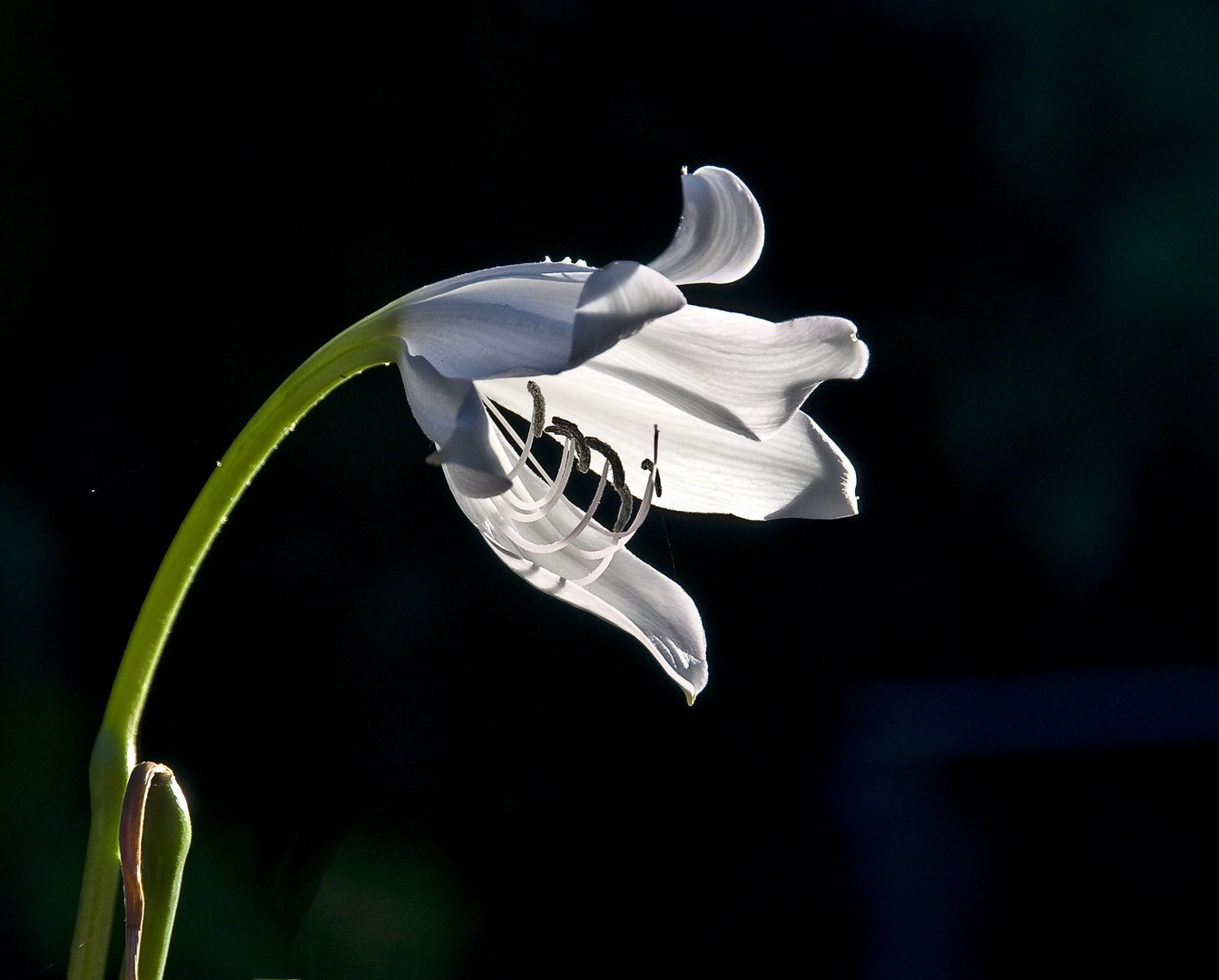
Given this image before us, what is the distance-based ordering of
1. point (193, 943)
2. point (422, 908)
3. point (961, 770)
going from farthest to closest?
point (961, 770)
point (422, 908)
point (193, 943)

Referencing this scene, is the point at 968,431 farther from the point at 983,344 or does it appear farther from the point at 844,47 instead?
the point at 844,47

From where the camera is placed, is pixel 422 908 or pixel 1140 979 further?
pixel 1140 979

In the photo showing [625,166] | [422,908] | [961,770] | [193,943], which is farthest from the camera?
[961,770]

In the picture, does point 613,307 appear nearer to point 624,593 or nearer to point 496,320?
point 496,320

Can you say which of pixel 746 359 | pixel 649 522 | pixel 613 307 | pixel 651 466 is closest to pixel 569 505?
pixel 651 466

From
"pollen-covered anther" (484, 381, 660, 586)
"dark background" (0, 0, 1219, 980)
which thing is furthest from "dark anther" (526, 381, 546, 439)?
"dark background" (0, 0, 1219, 980)

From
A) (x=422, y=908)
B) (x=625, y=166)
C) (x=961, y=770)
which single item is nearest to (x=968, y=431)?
(x=961, y=770)

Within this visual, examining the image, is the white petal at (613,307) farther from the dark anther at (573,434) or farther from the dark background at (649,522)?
the dark background at (649,522)
